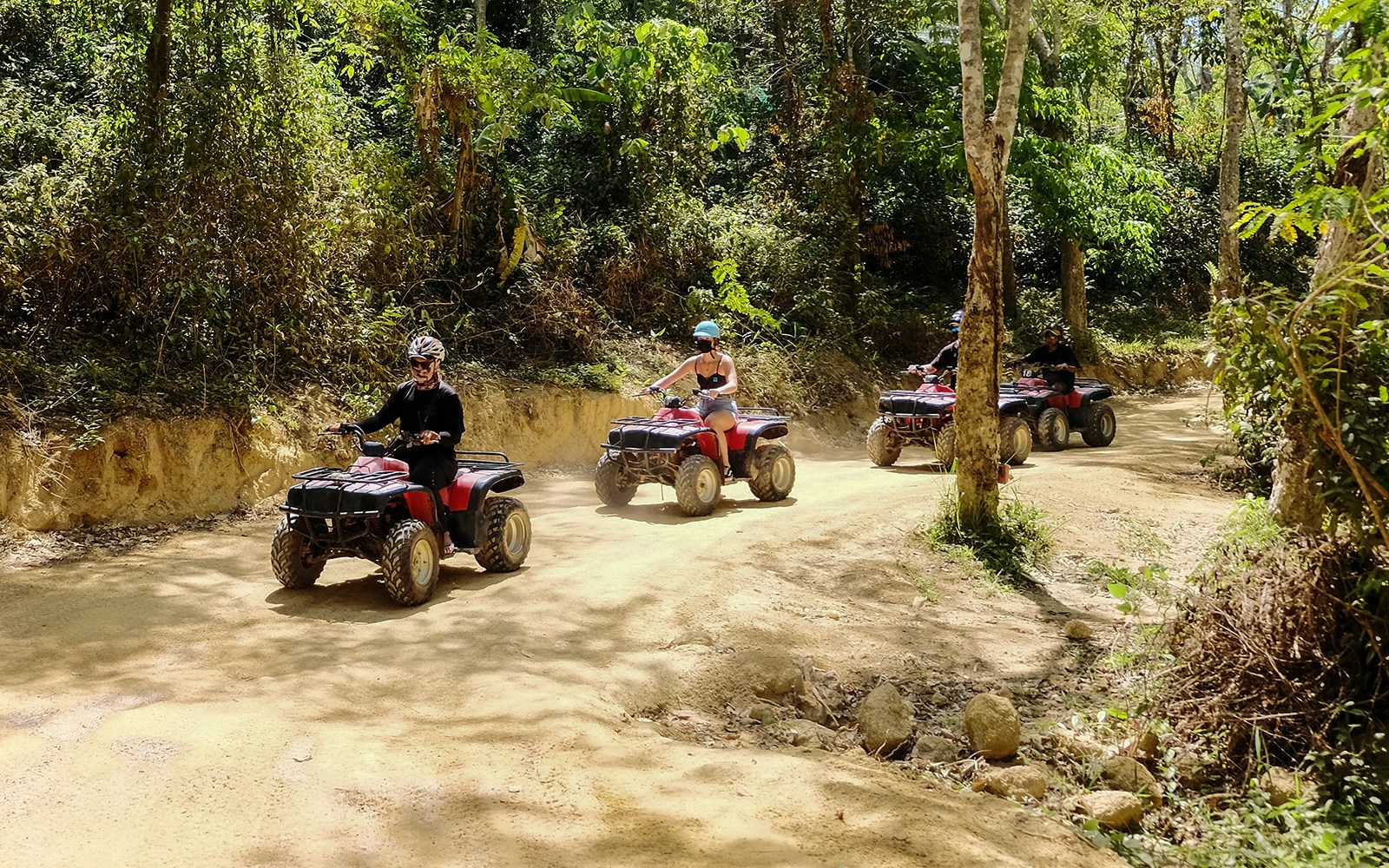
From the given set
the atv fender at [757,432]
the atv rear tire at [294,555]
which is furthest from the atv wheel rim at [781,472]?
the atv rear tire at [294,555]

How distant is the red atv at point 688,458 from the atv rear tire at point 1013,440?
3.43m

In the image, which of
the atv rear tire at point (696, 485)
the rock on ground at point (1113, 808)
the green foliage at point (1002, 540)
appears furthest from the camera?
the atv rear tire at point (696, 485)

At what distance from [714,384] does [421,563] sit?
4566mm

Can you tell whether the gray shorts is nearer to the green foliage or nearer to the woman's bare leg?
the woman's bare leg

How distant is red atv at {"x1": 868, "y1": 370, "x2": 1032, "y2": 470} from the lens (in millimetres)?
12969

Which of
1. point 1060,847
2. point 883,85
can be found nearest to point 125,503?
point 1060,847

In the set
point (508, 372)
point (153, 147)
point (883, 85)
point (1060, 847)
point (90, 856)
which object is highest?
point (883, 85)

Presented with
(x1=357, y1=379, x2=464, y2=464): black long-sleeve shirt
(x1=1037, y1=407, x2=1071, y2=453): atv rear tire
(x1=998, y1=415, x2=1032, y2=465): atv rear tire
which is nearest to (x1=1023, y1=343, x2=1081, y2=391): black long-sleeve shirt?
(x1=1037, y1=407, x2=1071, y2=453): atv rear tire

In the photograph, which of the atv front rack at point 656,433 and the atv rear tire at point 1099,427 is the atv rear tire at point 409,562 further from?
the atv rear tire at point 1099,427

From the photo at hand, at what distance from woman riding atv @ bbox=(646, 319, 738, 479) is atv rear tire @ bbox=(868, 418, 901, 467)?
10.3 feet

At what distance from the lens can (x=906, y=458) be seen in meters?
15.0

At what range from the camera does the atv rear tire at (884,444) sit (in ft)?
44.7

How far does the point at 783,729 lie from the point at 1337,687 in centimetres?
311

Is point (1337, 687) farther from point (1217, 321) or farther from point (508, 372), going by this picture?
point (508, 372)
